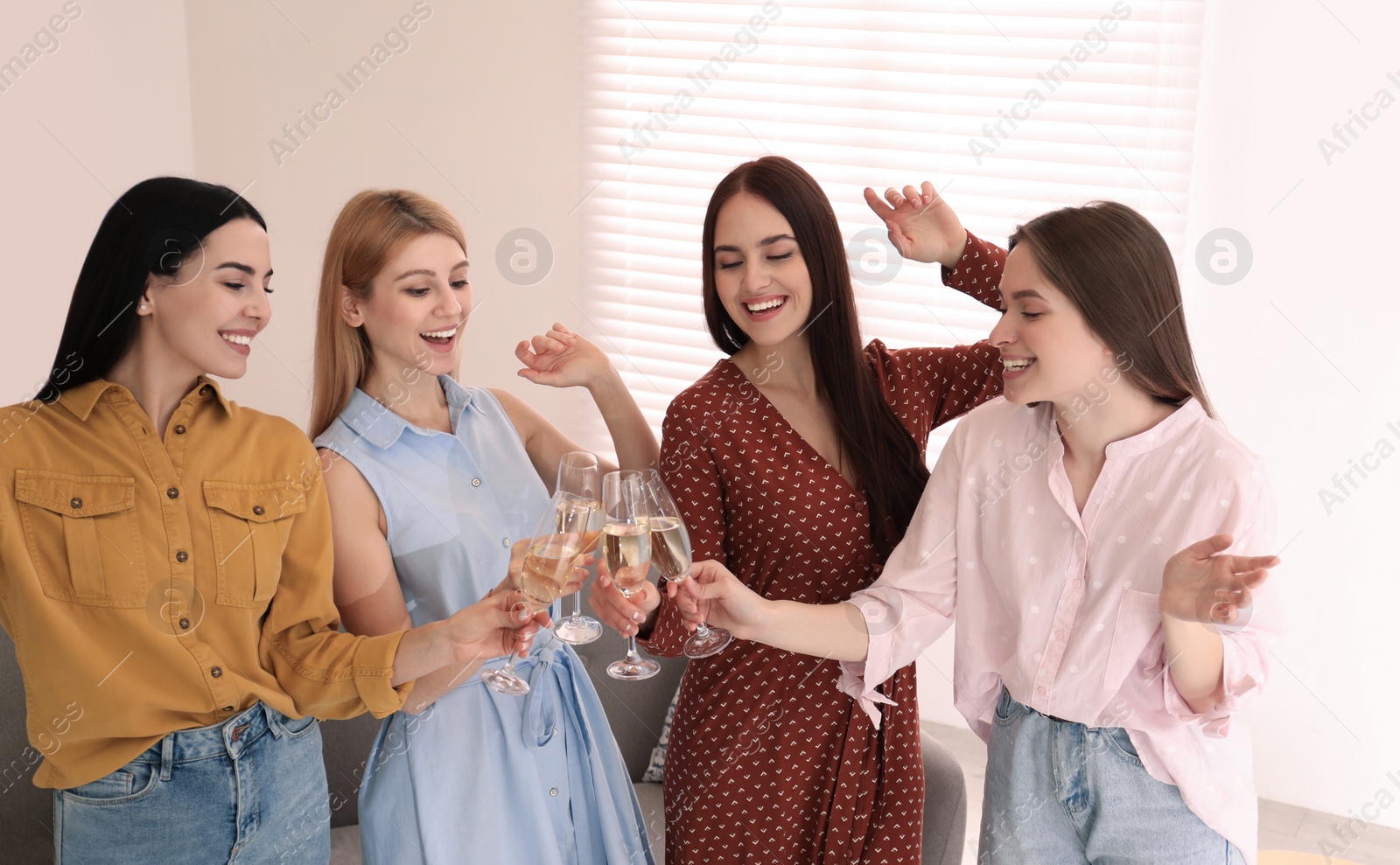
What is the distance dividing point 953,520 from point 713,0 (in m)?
2.97

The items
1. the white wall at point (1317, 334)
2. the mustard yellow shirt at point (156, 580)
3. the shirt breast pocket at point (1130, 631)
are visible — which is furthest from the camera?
the white wall at point (1317, 334)

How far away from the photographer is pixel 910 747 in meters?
2.11

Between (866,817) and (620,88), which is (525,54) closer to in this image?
(620,88)

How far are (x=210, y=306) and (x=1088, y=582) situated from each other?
1.42 meters

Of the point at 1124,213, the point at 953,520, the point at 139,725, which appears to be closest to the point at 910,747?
the point at 953,520

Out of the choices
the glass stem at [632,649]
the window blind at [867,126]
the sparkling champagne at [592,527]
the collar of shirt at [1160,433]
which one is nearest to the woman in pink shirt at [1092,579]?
the collar of shirt at [1160,433]

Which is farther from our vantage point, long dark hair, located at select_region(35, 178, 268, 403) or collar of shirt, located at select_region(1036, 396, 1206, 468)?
collar of shirt, located at select_region(1036, 396, 1206, 468)

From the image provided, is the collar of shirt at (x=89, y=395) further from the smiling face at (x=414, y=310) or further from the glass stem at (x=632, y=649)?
the glass stem at (x=632, y=649)

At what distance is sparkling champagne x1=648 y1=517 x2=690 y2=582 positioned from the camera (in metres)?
1.72

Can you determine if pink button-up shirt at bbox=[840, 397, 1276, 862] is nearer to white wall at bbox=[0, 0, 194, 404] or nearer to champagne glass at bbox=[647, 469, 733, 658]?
champagne glass at bbox=[647, 469, 733, 658]

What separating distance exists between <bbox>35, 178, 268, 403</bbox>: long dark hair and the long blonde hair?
291 mm

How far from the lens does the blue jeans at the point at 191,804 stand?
1.66 metres

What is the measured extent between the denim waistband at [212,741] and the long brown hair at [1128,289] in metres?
1.43

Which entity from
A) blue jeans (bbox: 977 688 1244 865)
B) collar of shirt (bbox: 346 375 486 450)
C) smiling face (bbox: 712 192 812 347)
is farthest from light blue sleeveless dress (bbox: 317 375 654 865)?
blue jeans (bbox: 977 688 1244 865)
